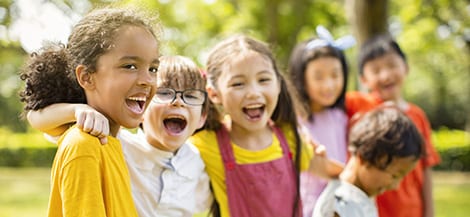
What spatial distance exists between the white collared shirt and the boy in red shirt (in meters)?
1.03

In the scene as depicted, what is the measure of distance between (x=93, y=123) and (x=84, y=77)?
0.21 metres

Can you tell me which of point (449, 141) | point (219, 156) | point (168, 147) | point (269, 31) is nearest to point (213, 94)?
point (219, 156)

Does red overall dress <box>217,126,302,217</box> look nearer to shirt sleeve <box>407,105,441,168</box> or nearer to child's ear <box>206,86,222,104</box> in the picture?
child's ear <box>206,86,222,104</box>

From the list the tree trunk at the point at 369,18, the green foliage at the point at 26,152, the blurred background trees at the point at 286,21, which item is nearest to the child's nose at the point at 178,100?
the blurred background trees at the point at 286,21

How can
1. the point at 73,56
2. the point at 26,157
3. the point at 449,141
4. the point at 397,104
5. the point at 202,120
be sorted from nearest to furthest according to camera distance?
the point at 73,56 < the point at 202,120 < the point at 397,104 < the point at 449,141 < the point at 26,157

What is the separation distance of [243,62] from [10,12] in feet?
15.3

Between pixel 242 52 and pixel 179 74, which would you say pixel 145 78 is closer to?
pixel 179 74

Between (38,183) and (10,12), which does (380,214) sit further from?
(38,183)

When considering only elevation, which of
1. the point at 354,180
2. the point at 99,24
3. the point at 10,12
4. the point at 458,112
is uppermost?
the point at 10,12

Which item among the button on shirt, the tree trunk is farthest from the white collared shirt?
the tree trunk

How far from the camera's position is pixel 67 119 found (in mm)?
2156

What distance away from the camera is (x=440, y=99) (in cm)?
3266

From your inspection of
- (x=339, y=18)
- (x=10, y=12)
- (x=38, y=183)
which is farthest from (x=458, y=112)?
(x=10, y=12)

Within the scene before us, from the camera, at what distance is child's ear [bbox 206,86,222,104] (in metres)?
3.02
